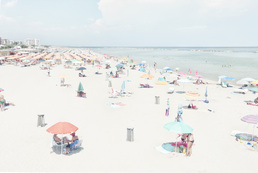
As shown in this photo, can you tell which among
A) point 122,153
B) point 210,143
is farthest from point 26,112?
point 210,143

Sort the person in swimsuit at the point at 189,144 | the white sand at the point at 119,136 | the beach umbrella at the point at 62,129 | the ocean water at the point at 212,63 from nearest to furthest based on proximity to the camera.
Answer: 1. the white sand at the point at 119,136
2. the beach umbrella at the point at 62,129
3. the person in swimsuit at the point at 189,144
4. the ocean water at the point at 212,63

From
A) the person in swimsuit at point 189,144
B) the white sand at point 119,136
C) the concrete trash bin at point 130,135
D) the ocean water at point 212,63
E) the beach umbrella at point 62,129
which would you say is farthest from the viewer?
the ocean water at point 212,63

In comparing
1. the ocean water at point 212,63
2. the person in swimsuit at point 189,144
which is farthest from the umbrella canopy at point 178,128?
the ocean water at point 212,63

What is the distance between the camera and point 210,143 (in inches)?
342

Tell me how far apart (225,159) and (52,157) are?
19.8 feet

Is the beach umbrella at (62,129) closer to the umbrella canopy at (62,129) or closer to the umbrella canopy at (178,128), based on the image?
the umbrella canopy at (62,129)

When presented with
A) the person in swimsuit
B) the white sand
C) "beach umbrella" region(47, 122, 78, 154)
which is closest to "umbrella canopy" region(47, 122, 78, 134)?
"beach umbrella" region(47, 122, 78, 154)

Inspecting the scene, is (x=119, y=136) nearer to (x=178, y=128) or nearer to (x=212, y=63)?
(x=178, y=128)

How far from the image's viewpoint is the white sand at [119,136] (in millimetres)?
6938

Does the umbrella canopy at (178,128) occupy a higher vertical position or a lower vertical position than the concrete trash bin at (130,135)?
higher

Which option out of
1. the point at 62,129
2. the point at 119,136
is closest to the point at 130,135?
the point at 119,136

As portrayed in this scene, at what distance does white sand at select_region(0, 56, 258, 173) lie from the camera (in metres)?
6.94

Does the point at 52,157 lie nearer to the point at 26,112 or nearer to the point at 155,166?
the point at 155,166

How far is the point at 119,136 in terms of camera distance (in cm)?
914
